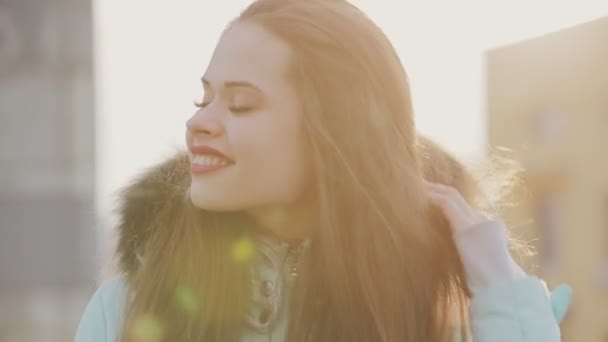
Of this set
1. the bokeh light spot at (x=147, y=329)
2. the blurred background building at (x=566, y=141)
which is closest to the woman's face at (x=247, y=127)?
the bokeh light spot at (x=147, y=329)

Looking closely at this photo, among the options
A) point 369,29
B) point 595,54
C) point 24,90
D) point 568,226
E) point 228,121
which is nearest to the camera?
point 228,121

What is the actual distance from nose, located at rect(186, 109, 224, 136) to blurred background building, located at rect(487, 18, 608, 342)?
2069 cm

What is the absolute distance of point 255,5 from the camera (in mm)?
3135

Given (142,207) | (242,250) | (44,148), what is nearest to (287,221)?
(242,250)

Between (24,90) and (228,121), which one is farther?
(24,90)

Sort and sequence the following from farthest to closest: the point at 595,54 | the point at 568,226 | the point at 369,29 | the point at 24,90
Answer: the point at 24,90 → the point at 568,226 → the point at 595,54 → the point at 369,29

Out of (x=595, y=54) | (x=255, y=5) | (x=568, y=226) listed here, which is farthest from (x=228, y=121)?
(x=568, y=226)

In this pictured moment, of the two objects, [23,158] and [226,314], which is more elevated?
[226,314]

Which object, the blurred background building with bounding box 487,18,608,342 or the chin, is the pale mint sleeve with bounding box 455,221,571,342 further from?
Answer: the blurred background building with bounding box 487,18,608,342

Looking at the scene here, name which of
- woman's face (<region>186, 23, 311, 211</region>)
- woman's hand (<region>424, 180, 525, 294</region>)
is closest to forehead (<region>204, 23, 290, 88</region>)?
woman's face (<region>186, 23, 311, 211</region>)

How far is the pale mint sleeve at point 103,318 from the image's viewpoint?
10.2ft

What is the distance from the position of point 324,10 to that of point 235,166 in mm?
433

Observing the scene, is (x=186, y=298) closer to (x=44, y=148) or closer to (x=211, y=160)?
(x=211, y=160)

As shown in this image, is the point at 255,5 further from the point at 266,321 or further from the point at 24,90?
the point at 24,90
